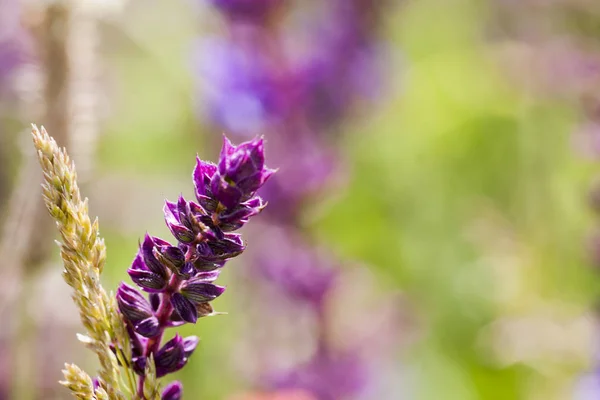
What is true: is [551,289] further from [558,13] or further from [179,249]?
[179,249]

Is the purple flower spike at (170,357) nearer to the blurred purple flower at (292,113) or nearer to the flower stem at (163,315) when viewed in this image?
the flower stem at (163,315)

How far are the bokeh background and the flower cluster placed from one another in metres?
0.57

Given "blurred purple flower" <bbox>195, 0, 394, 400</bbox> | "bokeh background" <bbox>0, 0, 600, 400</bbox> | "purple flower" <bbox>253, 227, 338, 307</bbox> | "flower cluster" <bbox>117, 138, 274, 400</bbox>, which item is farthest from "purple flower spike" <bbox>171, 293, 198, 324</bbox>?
"purple flower" <bbox>253, 227, 338, 307</bbox>

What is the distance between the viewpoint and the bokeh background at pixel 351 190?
133 centimetres

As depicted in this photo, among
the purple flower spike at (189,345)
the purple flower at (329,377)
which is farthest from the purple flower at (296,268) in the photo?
the purple flower spike at (189,345)

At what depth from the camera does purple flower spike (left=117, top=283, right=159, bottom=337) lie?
0.50 metres

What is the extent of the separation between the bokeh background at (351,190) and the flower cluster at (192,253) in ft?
1.87

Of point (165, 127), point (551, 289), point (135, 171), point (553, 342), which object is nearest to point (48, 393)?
point (553, 342)

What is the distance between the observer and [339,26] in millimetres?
2482

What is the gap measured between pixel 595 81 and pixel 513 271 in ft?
2.11

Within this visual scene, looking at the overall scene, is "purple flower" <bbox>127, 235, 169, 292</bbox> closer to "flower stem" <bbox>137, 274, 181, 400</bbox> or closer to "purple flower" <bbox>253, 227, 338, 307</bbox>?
"flower stem" <bbox>137, 274, 181, 400</bbox>

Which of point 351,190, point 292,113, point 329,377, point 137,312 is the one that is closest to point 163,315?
point 137,312

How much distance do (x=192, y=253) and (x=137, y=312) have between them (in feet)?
0.17

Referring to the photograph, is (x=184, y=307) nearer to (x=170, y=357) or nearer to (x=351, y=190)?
(x=170, y=357)
